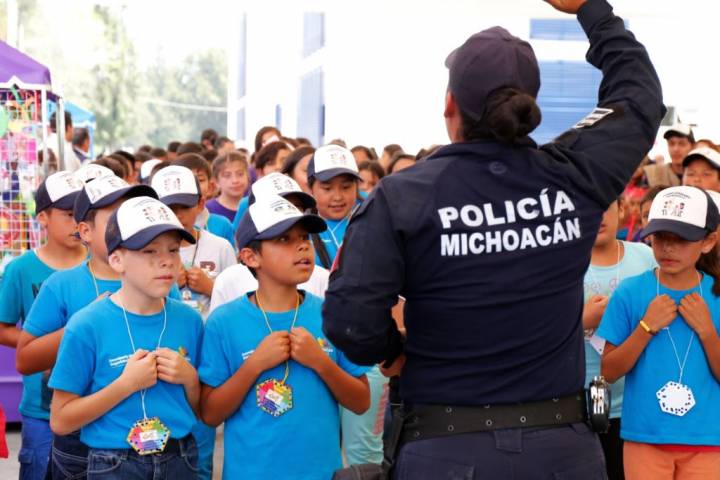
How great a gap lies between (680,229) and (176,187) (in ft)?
7.84

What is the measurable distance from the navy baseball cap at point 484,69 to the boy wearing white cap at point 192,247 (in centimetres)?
247

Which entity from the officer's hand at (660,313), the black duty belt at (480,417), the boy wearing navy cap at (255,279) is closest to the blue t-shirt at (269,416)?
the boy wearing navy cap at (255,279)

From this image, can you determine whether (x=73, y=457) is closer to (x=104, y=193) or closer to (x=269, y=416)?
(x=269, y=416)

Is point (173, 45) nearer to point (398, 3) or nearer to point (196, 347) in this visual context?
point (398, 3)

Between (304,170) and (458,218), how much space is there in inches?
160

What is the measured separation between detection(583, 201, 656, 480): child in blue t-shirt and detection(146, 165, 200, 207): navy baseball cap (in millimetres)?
1915

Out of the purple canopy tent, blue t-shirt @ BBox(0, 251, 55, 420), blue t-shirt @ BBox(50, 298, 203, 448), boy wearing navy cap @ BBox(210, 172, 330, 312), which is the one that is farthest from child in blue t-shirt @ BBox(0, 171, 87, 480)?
the purple canopy tent

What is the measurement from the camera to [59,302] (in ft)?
13.9

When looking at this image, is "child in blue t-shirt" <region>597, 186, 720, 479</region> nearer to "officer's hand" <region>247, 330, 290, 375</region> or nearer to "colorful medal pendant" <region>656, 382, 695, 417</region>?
"colorful medal pendant" <region>656, 382, 695, 417</region>

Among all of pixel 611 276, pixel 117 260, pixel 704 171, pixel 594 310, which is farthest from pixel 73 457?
pixel 704 171

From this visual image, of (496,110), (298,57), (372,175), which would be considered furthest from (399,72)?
(496,110)

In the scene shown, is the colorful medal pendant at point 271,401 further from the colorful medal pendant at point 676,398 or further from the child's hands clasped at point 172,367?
the colorful medal pendant at point 676,398

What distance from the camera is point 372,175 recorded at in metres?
9.02

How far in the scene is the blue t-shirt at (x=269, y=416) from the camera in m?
3.68
